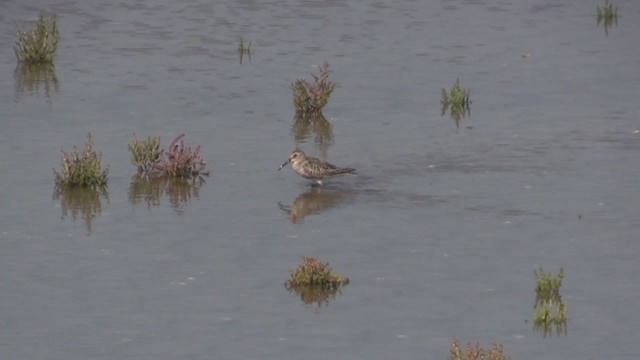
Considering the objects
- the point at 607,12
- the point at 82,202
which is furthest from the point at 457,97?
the point at 607,12

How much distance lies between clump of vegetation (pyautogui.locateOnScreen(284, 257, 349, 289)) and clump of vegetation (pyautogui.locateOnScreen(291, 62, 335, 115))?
23.8 feet

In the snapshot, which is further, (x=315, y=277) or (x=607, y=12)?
(x=607, y=12)

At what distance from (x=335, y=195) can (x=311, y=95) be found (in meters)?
3.80

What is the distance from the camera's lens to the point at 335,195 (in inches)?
731

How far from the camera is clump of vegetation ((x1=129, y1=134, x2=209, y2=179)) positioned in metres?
18.9

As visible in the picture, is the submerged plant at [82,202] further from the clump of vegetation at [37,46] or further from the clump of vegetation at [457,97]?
the clump of vegetation at [37,46]

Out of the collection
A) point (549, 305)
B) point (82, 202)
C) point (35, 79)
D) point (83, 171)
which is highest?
point (35, 79)

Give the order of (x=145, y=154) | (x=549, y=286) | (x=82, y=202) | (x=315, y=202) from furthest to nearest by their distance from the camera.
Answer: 1. (x=145, y=154)
2. (x=315, y=202)
3. (x=82, y=202)
4. (x=549, y=286)

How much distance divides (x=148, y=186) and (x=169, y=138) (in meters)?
1.94

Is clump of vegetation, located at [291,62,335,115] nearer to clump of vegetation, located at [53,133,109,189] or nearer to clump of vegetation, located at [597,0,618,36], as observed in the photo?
clump of vegetation, located at [53,133,109,189]

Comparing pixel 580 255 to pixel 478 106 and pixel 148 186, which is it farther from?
pixel 478 106

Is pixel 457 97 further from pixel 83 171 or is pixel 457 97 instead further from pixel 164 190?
pixel 83 171

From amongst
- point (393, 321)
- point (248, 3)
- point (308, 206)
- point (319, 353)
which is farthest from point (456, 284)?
point (248, 3)

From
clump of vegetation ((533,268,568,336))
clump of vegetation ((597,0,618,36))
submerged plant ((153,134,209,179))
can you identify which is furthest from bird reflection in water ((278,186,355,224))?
clump of vegetation ((597,0,618,36))
